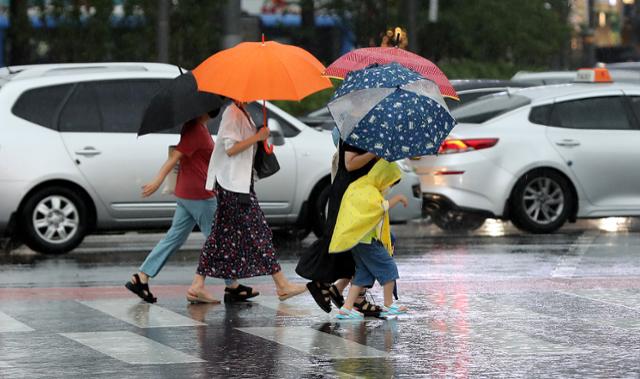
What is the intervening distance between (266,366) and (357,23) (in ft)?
87.0

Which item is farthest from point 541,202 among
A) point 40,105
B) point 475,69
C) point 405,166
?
point 475,69

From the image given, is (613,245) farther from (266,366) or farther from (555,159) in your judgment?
(266,366)

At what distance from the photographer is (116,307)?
11250mm

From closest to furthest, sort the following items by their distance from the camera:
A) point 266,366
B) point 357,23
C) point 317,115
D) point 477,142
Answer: point 266,366, point 477,142, point 317,115, point 357,23

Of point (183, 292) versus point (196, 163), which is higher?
point (196, 163)

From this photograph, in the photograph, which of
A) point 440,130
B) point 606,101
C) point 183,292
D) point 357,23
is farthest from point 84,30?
point 440,130

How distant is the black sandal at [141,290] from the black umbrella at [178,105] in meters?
1.02

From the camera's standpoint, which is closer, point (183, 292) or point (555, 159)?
point (183, 292)

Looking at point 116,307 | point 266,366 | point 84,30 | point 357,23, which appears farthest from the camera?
point 357,23

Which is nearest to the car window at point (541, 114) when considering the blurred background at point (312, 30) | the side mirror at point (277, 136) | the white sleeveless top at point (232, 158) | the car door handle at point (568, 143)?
the car door handle at point (568, 143)

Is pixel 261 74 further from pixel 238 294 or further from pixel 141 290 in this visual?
pixel 141 290

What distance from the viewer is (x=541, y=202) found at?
17062mm

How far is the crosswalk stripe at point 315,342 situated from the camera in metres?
9.19

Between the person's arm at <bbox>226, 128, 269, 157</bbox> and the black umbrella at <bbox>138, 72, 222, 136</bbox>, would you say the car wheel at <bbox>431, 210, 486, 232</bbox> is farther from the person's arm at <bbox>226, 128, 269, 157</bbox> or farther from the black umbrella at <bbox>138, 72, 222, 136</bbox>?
the person's arm at <bbox>226, 128, 269, 157</bbox>
